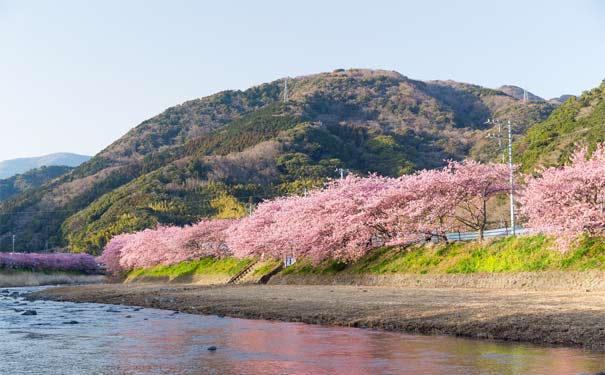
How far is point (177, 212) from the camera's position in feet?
514

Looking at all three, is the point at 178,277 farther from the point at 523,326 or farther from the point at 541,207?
the point at 523,326

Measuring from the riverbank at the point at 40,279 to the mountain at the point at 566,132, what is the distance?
72167mm

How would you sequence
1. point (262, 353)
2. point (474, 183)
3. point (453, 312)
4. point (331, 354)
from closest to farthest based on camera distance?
1. point (331, 354)
2. point (262, 353)
3. point (453, 312)
4. point (474, 183)

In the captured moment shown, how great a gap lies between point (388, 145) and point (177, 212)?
218ft

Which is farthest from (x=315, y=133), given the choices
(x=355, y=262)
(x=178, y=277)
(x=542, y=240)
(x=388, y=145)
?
(x=542, y=240)

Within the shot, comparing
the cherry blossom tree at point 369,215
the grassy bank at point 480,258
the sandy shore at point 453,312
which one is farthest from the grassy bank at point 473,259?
the sandy shore at point 453,312

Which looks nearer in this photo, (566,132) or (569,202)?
(569,202)

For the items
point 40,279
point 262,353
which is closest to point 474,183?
point 262,353

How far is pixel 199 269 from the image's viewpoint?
295 feet

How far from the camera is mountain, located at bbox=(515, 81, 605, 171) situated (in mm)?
88575

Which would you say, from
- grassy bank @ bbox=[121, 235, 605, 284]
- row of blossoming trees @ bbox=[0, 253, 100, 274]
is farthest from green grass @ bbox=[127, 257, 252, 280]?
row of blossoming trees @ bbox=[0, 253, 100, 274]

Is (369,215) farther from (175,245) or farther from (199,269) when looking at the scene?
(175,245)

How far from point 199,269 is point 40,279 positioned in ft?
137

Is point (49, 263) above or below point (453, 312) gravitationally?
below
